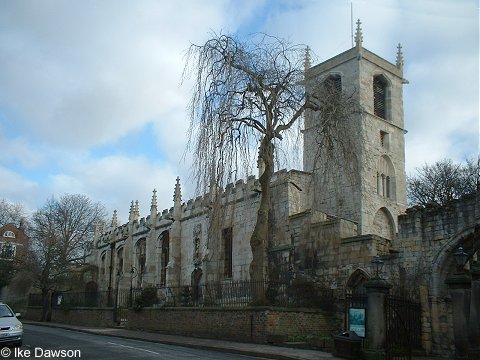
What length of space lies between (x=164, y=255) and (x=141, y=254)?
449 centimetres

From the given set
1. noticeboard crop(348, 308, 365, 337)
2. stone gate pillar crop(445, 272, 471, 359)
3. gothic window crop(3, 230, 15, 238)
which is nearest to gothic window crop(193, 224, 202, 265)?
noticeboard crop(348, 308, 365, 337)

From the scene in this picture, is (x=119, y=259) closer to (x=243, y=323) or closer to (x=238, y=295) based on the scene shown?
(x=238, y=295)

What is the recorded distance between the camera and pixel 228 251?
1217 inches

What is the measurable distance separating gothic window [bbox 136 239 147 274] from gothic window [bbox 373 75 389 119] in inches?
819

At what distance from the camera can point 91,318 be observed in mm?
32562

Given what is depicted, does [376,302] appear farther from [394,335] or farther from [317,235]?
[317,235]

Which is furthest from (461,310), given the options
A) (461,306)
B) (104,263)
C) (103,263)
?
(103,263)

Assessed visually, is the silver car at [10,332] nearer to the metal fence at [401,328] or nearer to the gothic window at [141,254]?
the metal fence at [401,328]

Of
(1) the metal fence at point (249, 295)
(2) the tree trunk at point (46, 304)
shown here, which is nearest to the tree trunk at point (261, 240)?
(1) the metal fence at point (249, 295)

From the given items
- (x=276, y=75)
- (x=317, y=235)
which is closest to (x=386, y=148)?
(x=317, y=235)

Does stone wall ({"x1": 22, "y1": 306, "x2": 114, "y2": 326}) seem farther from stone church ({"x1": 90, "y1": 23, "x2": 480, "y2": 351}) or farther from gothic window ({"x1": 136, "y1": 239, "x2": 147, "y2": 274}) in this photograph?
gothic window ({"x1": 136, "y1": 239, "x2": 147, "y2": 274})

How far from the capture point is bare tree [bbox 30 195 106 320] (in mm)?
41131

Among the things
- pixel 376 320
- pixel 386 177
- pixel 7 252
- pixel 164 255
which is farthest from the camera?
pixel 7 252

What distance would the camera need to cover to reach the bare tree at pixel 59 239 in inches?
1619
